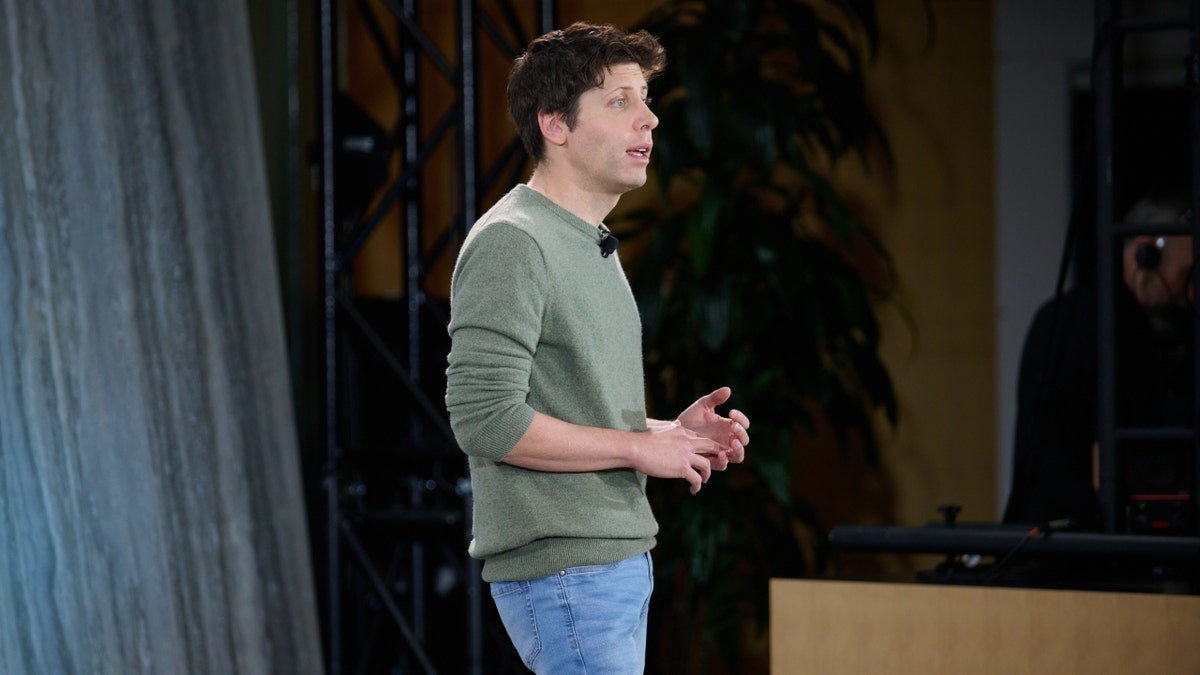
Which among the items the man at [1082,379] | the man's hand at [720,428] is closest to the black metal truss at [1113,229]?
the man at [1082,379]

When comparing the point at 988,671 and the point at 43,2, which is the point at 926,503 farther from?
→ the point at 43,2

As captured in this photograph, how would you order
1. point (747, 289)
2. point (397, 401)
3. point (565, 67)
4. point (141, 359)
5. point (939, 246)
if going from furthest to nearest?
point (939, 246), point (397, 401), point (747, 289), point (141, 359), point (565, 67)

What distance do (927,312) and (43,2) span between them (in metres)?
2.73

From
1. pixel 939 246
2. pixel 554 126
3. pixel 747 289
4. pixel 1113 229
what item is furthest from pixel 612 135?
pixel 939 246

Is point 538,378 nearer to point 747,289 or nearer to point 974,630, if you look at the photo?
point 974,630

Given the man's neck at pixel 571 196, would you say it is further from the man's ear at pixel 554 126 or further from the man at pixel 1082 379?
the man at pixel 1082 379

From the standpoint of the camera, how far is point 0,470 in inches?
82.1

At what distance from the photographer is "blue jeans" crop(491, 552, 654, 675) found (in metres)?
1.42

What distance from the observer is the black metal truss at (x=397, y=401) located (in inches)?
130

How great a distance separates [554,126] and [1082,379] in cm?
157

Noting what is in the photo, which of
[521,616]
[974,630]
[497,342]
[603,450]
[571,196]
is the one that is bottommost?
[974,630]

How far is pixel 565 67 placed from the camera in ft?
4.91

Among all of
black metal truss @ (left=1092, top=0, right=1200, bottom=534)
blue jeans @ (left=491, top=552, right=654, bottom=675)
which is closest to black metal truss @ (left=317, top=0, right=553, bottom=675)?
black metal truss @ (left=1092, top=0, right=1200, bottom=534)

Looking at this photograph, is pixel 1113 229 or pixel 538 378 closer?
pixel 538 378
